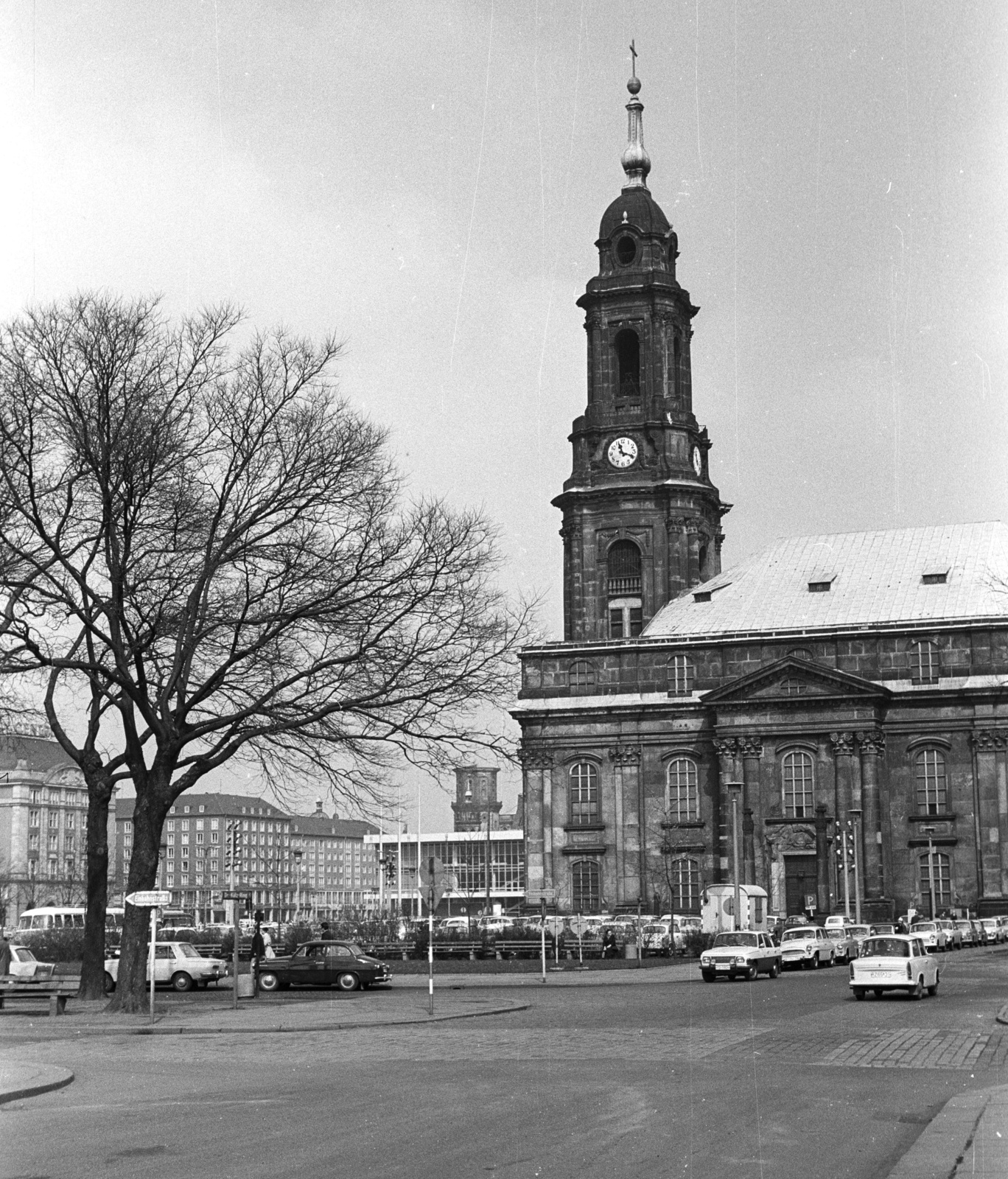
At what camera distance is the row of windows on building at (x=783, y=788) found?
3487 inches

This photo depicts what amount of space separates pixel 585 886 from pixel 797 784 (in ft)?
44.4

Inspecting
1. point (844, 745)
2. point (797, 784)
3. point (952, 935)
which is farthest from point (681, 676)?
point (952, 935)

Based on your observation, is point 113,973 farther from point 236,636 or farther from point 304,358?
point 304,358

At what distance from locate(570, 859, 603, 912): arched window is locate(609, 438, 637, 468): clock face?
76.0 ft

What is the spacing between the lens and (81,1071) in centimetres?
2261

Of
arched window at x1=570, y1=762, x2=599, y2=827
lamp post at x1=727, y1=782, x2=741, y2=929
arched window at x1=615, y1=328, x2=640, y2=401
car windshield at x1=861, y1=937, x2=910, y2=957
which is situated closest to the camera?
car windshield at x1=861, y1=937, x2=910, y2=957

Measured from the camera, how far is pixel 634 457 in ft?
322

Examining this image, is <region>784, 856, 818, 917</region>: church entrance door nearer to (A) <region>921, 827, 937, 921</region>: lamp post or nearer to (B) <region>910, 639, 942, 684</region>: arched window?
(A) <region>921, 827, 937, 921</region>: lamp post

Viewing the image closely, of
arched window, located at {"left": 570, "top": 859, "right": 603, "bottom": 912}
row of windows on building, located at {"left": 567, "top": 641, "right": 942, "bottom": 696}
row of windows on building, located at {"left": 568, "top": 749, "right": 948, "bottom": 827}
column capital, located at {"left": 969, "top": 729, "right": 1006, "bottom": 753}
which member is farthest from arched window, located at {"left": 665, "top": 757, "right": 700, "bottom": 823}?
column capital, located at {"left": 969, "top": 729, "right": 1006, "bottom": 753}

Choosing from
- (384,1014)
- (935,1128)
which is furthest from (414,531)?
(935,1128)

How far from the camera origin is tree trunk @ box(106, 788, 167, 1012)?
34531 millimetres

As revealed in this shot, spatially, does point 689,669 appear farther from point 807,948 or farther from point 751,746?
point 807,948

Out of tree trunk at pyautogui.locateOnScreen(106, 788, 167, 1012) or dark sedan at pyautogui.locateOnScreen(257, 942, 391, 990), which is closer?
tree trunk at pyautogui.locateOnScreen(106, 788, 167, 1012)

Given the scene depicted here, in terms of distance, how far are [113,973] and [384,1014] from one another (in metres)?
19.3
